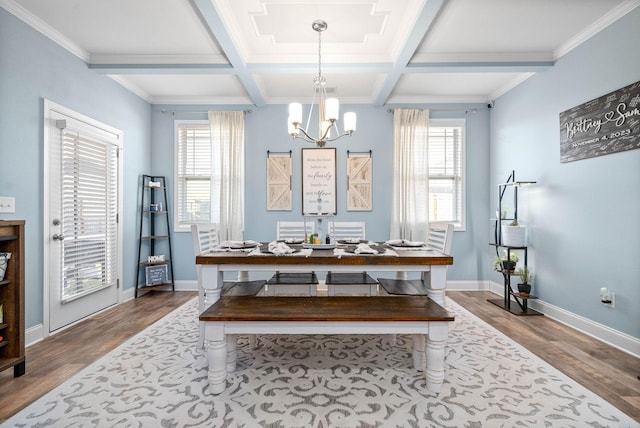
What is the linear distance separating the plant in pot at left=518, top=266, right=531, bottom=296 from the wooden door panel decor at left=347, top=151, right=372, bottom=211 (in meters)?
2.01

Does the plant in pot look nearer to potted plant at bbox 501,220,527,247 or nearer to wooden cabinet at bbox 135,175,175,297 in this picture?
potted plant at bbox 501,220,527,247

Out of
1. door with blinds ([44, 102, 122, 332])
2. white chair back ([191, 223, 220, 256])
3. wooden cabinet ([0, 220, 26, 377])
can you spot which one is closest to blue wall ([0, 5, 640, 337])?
door with blinds ([44, 102, 122, 332])

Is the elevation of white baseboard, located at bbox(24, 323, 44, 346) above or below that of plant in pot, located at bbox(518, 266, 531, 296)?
below

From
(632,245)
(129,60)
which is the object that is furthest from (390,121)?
(129,60)

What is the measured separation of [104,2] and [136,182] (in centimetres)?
229

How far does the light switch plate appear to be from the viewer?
2402mm

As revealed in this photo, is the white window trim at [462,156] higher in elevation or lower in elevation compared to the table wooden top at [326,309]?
higher

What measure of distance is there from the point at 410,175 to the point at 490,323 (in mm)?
2142

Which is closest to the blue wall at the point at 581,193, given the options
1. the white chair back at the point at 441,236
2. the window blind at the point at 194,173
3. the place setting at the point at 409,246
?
the white chair back at the point at 441,236

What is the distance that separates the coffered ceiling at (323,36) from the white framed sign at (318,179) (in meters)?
1.02

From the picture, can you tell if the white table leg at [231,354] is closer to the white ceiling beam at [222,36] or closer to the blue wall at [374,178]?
the white ceiling beam at [222,36]

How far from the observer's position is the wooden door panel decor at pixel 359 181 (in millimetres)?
4539

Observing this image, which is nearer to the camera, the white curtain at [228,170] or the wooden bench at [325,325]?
the wooden bench at [325,325]

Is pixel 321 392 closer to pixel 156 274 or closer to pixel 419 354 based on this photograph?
pixel 419 354
